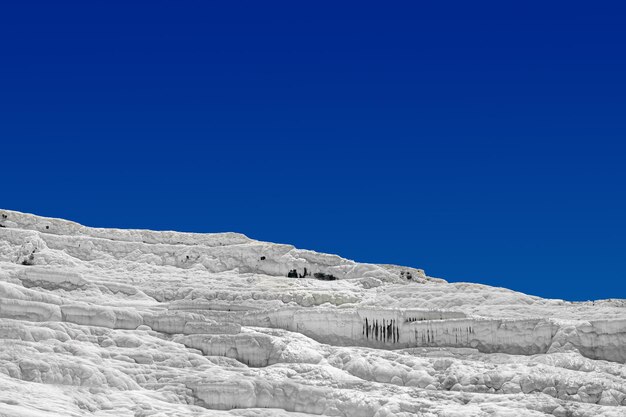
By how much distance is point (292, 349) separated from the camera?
28.6m

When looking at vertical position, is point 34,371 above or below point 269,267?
below

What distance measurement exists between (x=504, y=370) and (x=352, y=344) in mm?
7175

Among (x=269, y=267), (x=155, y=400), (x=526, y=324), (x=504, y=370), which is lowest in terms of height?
(x=155, y=400)

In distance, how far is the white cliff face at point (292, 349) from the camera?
2438cm

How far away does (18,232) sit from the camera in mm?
47719

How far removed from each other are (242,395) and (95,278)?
16966 millimetres

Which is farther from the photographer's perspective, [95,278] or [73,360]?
[95,278]

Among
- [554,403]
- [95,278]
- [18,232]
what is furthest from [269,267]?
[554,403]

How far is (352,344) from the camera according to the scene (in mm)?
32031

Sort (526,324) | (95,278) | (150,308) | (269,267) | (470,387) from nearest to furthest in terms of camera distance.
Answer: (470,387)
(526,324)
(150,308)
(95,278)
(269,267)

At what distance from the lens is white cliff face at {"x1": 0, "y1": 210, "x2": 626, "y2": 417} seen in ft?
80.0

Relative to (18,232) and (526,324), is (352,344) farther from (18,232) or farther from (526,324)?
(18,232)

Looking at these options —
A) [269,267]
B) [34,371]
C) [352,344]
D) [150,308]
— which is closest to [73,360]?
[34,371]

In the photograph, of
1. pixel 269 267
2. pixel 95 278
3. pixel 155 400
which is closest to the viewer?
pixel 155 400
